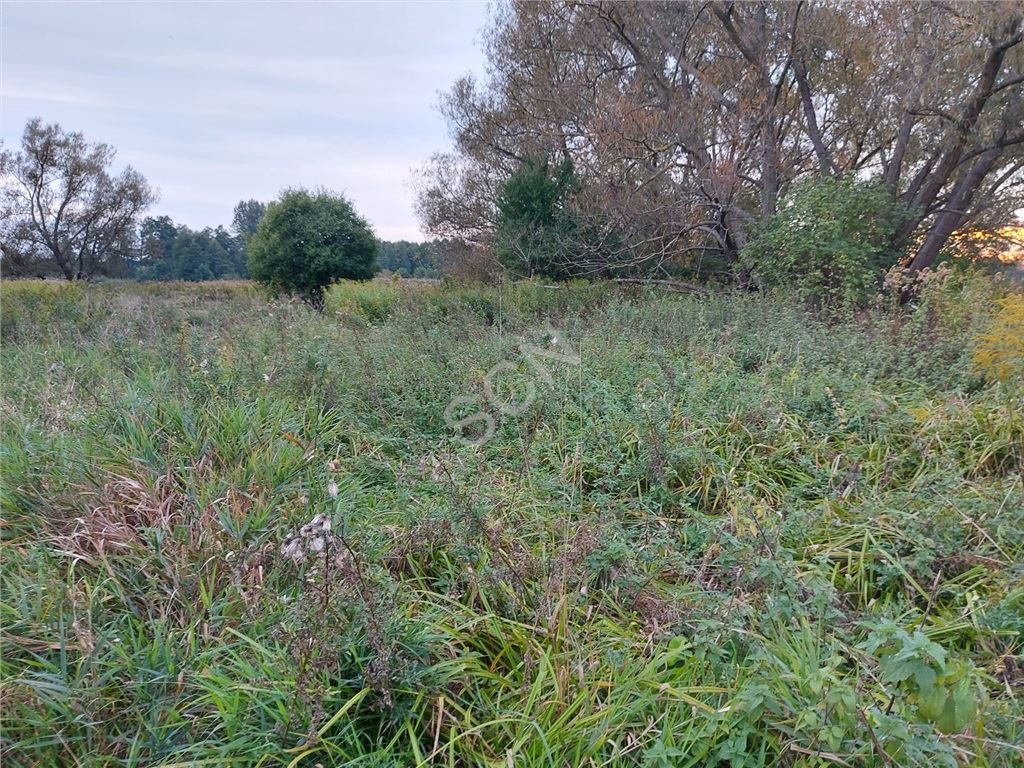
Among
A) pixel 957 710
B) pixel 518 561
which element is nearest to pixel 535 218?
pixel 518 561

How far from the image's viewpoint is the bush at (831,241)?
6.30 m

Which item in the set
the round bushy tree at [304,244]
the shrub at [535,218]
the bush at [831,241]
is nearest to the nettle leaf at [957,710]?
the bush at [831,241]

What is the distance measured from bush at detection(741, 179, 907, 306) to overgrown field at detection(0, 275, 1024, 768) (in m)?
2.65

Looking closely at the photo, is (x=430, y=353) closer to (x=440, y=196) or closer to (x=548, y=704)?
(x=548, y=704)

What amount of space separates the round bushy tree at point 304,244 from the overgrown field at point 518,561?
9902mm

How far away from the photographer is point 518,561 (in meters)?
1.98

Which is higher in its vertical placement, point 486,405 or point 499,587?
point 486,405

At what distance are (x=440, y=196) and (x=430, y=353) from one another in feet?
36.6

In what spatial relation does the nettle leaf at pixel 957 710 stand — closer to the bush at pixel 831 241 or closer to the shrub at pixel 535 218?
the bush at pixel 831 241

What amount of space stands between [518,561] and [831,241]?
639 cm

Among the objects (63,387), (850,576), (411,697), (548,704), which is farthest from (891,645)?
(63,387)

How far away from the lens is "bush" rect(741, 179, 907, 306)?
6.30 metres

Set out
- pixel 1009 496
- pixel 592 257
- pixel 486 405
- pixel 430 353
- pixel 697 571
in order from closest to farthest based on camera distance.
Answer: pixel 697 571
pixel 1009 496
pixel 486 405
pixel 430 353
pixel 592 257

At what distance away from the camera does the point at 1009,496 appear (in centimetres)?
217
